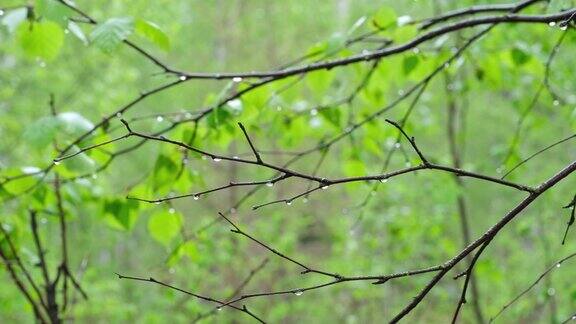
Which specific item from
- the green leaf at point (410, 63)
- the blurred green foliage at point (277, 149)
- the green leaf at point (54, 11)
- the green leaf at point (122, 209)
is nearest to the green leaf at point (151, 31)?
the blurred green foliage at point (277, 149)

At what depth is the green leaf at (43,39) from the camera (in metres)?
1.71

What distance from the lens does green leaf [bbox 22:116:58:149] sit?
157 cm

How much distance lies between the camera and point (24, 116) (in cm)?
779

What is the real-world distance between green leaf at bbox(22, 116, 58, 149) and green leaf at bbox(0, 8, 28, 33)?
0.81 feet

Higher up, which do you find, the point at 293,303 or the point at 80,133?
the point at 293,303

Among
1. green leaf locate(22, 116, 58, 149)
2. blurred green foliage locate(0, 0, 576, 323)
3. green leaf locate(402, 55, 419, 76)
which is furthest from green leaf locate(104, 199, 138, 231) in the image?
green leaf locate(402, 55, 419, 76)

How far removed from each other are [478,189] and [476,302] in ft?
23.3

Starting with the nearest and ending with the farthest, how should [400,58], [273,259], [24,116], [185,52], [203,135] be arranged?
1. [203,135]
2. [400,58]
3. [273,259]
4. [24,116]
5. [185,52]

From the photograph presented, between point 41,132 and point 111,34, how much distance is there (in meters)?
0.34

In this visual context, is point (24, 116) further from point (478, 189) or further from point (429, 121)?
point (478, 189)

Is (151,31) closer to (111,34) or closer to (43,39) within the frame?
(111,34)

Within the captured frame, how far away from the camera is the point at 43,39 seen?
1.72 metres

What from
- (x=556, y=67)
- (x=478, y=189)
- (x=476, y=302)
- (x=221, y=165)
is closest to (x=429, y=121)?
(x=556, y=67)

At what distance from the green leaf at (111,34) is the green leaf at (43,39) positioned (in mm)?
268
